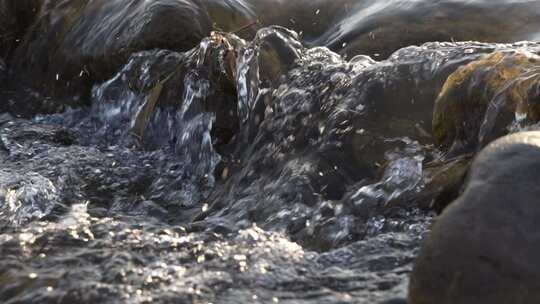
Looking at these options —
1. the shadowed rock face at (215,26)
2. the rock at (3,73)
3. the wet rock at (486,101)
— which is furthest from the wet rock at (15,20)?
the wet rock at (486,101)

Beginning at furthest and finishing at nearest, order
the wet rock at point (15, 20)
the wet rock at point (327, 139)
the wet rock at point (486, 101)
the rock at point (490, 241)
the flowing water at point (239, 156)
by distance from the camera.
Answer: the wet rock at point (15, 20) → the wet rock at point (327, 139) → the wet rock at point (486, 101) → the flowing water at point (239, 156) → the rock at point (490, 241)

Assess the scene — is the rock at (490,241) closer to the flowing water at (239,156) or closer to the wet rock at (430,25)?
the flowing water at (239,156)

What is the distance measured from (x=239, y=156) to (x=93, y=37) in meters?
2.28

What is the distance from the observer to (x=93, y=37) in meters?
6.60

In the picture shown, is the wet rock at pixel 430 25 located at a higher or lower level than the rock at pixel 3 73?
higher

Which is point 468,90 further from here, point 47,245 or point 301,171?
point 47,245

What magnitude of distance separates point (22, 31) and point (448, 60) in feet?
14.1

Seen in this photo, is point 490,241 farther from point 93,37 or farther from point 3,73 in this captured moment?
point 3,73

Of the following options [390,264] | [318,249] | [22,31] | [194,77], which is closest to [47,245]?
[318,249]

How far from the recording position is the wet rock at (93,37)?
19.4 ft

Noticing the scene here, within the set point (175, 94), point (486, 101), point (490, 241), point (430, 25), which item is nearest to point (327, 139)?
point (486, 101)

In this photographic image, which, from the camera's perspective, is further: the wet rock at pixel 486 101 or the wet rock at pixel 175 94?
the wet rock at pixel 175 94

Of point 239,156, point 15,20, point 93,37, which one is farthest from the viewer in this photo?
point 15,20

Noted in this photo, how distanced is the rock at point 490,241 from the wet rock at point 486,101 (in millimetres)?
966
